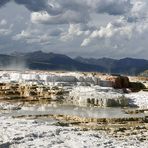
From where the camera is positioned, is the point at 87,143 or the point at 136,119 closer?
the point at 87,143

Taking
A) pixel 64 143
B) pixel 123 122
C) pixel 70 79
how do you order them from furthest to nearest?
pixel 70 79 < pixel 123 122 < pixel 64 143

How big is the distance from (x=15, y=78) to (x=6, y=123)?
4902cm

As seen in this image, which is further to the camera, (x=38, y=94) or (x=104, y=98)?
(x=38, y=94)

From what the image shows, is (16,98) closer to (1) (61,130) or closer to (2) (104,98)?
(2) (104,98)

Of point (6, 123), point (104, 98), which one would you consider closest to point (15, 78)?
point (104, 98)

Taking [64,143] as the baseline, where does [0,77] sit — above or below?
above

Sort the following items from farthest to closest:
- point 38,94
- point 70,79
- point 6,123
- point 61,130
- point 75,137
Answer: point 70,79 < point 38,94 < point 6,123 < point 61,130 < point 75,137

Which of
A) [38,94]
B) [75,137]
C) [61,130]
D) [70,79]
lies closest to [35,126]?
[61,130]

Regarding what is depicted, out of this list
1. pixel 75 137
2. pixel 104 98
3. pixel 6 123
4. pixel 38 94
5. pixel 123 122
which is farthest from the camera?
pixel 38 94

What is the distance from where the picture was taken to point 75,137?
3177cm

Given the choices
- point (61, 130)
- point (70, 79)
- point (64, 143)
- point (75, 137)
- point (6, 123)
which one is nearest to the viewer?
point (64, 143)

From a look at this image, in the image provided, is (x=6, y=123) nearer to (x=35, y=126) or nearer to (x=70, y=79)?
(x=35, y=126)

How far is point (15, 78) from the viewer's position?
85.7m

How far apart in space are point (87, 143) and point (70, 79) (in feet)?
179
